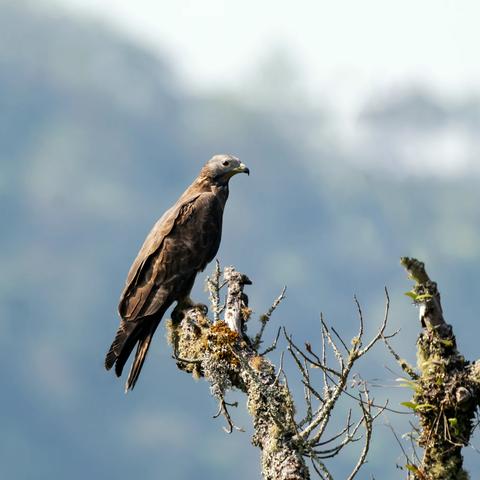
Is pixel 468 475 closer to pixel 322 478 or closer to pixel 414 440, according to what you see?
pixel 414 440

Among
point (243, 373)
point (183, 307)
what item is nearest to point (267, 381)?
point (243, 373)

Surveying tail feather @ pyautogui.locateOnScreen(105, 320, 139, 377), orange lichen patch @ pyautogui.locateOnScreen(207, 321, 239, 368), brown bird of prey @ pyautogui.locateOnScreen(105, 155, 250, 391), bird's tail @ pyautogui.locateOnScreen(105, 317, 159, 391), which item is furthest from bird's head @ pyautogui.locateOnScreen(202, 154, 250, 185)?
orange lichen patch @ pyautogui.locateOnScreen(207, 321, 239, 368)

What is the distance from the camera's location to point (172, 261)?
8.93m

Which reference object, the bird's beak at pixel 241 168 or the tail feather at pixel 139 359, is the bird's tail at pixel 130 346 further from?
the bird's beak at pixel 241 168

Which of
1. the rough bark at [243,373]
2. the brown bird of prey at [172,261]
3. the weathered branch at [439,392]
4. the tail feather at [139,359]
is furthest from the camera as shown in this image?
the brown bird of prey at [172,261]

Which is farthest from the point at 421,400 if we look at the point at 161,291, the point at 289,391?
the point at 161,291

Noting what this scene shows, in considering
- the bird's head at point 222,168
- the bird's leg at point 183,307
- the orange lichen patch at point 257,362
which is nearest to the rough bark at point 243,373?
the orange lichen patch at point 257,362

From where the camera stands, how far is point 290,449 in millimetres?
5008

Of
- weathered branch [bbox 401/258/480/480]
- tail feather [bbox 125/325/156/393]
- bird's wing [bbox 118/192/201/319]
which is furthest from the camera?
bird's wing [bbox 118/192/201/319]

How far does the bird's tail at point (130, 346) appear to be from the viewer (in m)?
7.81

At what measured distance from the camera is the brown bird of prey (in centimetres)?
814

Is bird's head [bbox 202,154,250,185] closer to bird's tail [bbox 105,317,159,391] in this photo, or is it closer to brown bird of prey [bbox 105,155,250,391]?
brown bird of prey [bbox 105,155,250,391]

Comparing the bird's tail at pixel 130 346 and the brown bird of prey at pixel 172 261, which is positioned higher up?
the brown bird of prey at pixel 172 261

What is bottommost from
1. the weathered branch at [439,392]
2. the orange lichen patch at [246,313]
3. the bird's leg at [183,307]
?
the weathered branch at [439,392]
